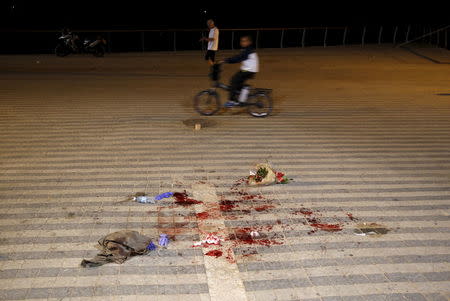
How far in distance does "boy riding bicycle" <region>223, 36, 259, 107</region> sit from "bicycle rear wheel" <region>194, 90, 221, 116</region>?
52cm

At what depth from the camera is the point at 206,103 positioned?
35.2ft

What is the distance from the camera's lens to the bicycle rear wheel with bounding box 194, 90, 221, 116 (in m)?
10.6

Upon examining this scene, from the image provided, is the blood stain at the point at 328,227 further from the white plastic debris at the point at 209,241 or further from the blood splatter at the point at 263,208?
the white plastic debris at the point at 209,241

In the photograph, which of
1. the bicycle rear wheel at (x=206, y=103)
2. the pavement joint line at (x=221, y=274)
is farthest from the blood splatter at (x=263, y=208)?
the bicycle rear wheel at (x=206, y=103)

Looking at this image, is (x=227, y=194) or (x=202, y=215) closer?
(x=202, y=215)

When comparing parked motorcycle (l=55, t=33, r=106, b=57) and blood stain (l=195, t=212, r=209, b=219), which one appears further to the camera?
parked motorcycle (l=55, t=33, r=106, b=57)

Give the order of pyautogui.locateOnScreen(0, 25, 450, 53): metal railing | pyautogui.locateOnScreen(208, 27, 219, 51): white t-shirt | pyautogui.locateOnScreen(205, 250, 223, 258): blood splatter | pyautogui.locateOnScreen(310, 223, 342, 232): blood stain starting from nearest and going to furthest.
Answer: pyautogui.locateOnScreen(205, 250, 223, 258): blood splatter → pyautogui.locateOnScreen(310, 223, 342, 232): blood stain → pyautogui.locateOnScreen(208, 27, 219, 51): white t-shirt → pyautogui.locateOnScreen(0, 25, 450, 53): metal railing

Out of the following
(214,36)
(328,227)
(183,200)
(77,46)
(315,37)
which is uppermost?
(214,36)

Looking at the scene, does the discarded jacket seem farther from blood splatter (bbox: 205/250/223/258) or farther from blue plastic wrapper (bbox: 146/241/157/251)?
blood splatter (bbox: 205/250/223/258)

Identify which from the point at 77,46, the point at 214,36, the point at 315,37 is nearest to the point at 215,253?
the point at 214,36

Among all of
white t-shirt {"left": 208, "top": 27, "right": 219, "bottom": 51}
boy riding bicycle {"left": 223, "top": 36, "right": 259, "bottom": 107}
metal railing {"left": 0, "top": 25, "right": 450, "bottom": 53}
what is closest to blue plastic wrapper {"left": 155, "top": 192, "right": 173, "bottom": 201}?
boy riding bicycle {"left": 223, "top": 36, "right": 259, "bottom": 107}

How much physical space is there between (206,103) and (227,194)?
15.5 feet

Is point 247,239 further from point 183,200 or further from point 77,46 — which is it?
point 77,46

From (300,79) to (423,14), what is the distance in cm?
2292
